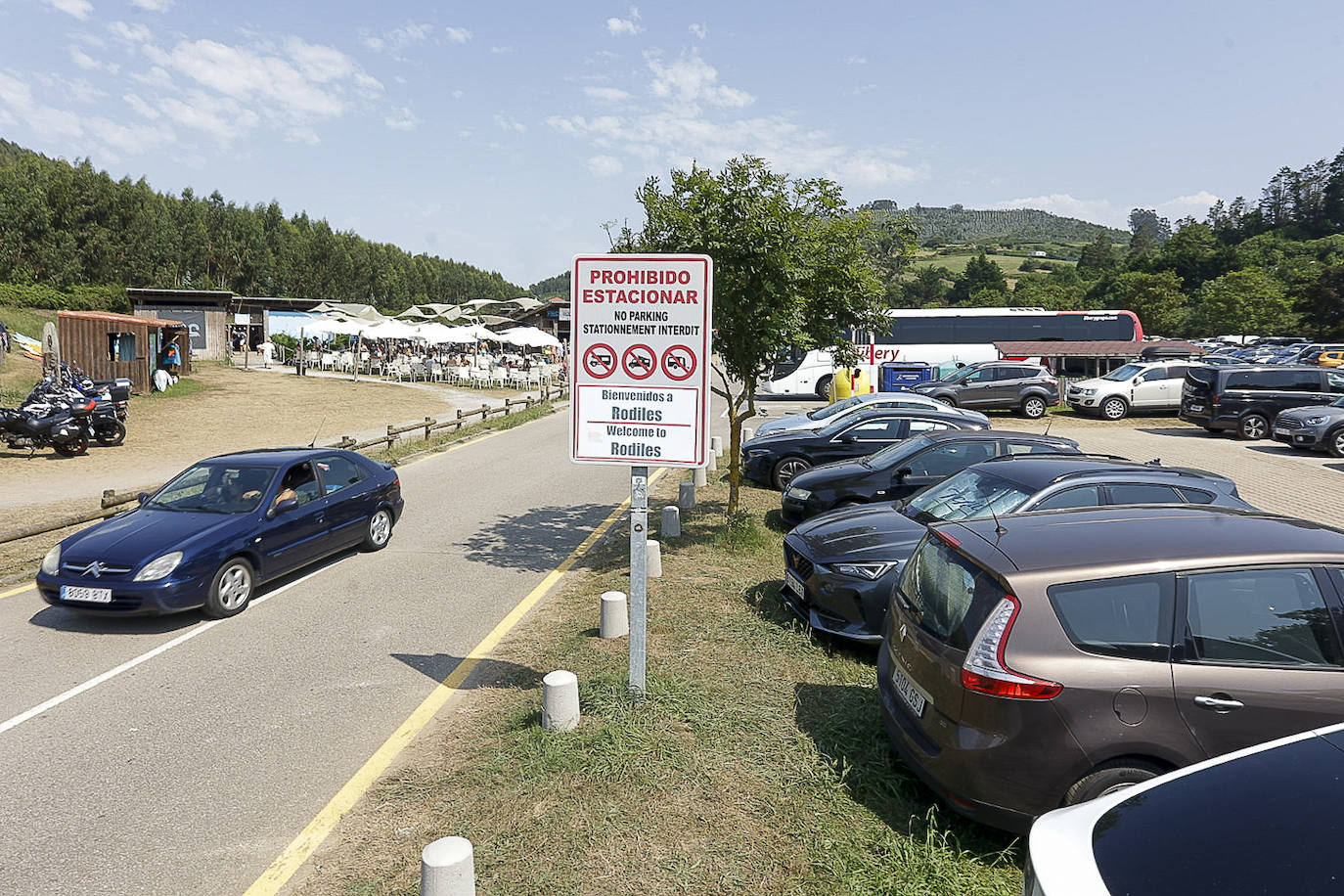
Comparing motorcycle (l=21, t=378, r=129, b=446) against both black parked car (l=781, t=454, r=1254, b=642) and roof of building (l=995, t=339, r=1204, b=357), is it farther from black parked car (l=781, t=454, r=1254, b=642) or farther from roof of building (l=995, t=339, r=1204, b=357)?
roof of building (l=995, t=339, r=1204, b=357)

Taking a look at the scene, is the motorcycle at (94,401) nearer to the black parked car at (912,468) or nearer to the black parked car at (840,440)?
the black parked car at (840,440)

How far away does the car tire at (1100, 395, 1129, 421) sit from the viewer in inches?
1022

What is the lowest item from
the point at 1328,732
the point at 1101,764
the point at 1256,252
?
the point at 1101,764

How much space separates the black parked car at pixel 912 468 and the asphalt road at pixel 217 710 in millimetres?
3283

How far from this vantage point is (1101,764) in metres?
3.64

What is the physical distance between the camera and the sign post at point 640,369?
534 cm

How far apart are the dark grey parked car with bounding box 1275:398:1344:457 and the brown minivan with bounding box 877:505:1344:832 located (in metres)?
17.8

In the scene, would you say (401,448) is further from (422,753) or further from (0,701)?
(422,753)

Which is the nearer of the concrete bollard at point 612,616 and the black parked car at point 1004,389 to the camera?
the concrete bollard at point 612,616

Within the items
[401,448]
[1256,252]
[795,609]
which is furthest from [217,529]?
[1256,252]

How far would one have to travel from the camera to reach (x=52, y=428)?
54.5 feet

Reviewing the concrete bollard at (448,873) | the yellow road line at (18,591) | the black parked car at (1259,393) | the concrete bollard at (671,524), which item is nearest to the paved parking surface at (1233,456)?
the black parked car at (1259,393)

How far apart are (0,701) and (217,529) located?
85.3 inches

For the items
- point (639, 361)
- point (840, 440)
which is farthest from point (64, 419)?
point (639, 361)
